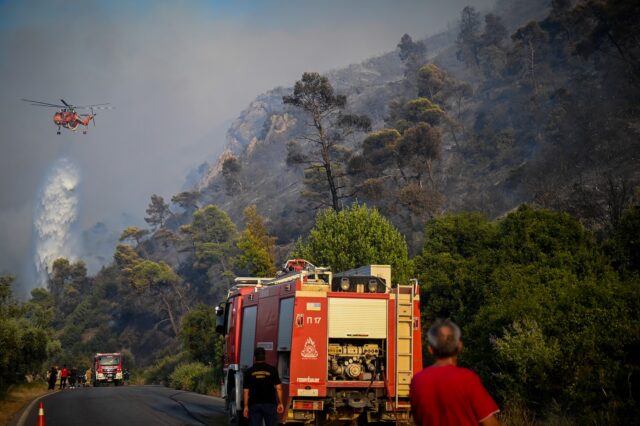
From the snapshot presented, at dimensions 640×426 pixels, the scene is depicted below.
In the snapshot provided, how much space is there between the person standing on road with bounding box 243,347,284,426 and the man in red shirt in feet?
22.5

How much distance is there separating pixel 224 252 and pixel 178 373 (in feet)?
222

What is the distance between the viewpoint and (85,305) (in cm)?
12231

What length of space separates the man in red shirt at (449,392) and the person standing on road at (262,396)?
6855mm

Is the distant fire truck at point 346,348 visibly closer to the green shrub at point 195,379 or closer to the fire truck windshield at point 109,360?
the green shrub at point 195,379

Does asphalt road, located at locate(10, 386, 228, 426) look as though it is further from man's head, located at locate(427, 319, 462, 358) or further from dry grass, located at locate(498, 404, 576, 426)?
man's head, located at locate(427, 319, 462, 358)

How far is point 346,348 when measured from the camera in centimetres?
1585

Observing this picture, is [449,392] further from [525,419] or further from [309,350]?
[525,419]

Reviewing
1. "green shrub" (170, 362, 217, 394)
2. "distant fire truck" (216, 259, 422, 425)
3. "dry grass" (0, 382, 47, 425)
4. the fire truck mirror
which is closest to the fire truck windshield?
"green shrub" (170, 362, 217, 394)

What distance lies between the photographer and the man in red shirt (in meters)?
5.48

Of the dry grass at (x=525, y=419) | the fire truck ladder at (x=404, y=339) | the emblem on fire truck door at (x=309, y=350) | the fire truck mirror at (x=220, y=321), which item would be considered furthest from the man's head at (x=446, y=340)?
the fire truck mirror at (x=220, y=321)

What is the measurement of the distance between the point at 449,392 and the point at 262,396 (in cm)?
720

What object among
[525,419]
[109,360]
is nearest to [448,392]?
[525,419]

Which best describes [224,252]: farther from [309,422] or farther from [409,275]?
[309,422]

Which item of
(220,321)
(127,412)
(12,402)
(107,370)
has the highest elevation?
(220,321)
